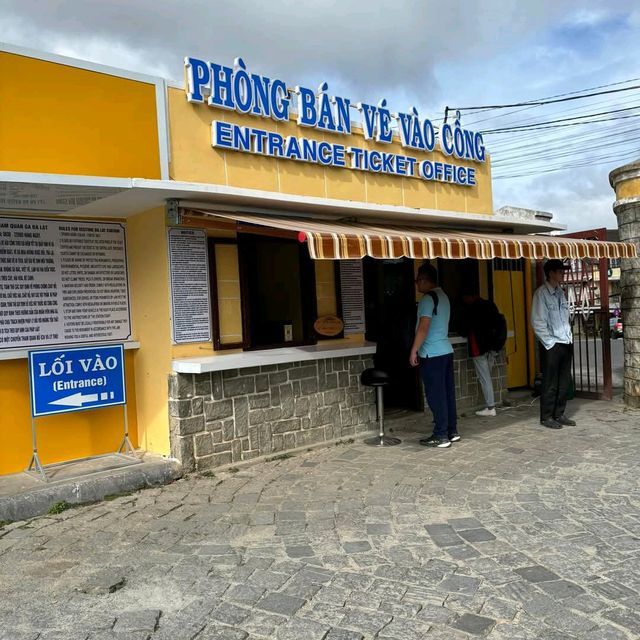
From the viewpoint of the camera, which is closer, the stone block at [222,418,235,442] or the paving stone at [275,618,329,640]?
the paving stone at [275,618,329,640]

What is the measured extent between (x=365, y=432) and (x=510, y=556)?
11.7 ft

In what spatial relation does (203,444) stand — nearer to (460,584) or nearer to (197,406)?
(197,406)

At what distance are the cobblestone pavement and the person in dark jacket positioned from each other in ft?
7.64

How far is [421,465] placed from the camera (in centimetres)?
611

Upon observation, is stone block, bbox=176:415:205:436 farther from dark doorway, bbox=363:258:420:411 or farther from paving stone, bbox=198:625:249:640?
dark doorway, bbox=363:258:420:411

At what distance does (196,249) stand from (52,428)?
2.15m

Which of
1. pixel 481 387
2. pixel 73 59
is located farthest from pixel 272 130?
pixel 481 387

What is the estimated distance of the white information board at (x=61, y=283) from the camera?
5641 mm

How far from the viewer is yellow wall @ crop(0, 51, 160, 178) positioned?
5371 millimetres

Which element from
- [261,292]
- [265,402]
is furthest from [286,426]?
[261,292]

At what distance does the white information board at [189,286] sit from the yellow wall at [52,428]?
83cm

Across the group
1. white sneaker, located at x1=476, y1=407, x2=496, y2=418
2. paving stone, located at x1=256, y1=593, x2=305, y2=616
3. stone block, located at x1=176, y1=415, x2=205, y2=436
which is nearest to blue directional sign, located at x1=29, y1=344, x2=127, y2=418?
stone block, located at x1=176, y1=415, x2=205, y2=436

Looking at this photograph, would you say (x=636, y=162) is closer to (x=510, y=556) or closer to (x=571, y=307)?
(x=571, y=307)

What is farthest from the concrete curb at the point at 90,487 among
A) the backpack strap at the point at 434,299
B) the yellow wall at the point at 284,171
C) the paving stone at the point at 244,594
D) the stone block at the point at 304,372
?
the backpack strap at the point at 434,299
